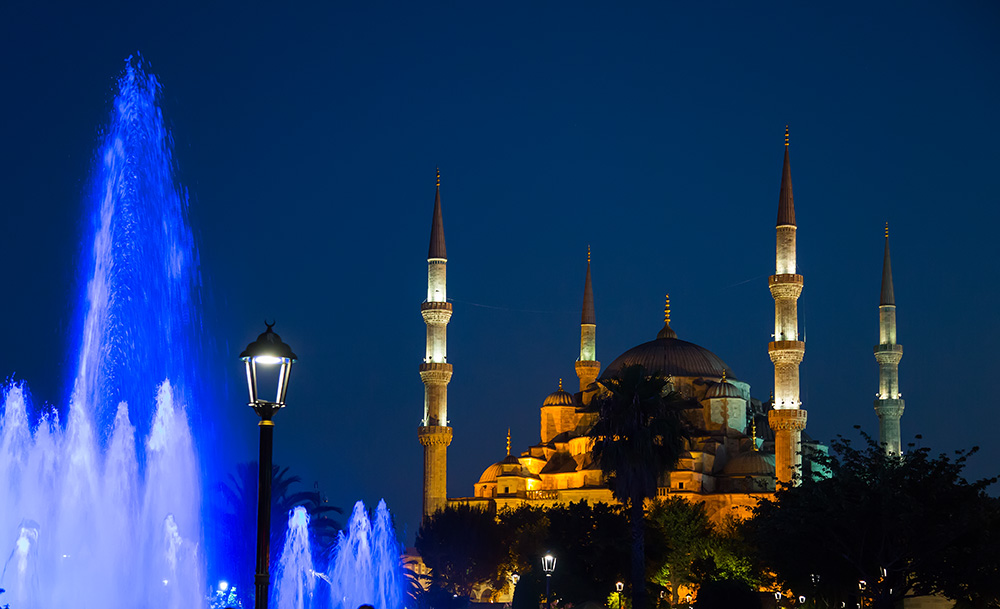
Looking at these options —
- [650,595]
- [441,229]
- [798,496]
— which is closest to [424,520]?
[441,229]

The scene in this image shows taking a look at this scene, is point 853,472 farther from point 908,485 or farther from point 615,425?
point 615,425

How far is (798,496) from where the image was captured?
106 ft

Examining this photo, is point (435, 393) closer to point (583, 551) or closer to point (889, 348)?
point (583, 551)

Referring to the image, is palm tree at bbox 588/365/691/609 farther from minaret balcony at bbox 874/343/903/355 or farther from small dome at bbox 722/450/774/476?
minaret balcony at bbox 874/343/903/355

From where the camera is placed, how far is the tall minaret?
55.8 m

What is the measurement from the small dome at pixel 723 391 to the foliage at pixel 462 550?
17.8 m

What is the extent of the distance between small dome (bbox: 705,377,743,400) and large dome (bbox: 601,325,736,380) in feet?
4.02

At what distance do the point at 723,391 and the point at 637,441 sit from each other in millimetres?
32612

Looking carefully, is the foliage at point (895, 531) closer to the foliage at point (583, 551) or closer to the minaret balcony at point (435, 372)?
the foliage at point (583, 551)

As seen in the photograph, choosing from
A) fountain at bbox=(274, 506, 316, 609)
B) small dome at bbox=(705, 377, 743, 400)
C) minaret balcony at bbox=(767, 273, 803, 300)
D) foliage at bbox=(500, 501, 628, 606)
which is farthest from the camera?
small dome at bbox=(705, 377, 743, 400)

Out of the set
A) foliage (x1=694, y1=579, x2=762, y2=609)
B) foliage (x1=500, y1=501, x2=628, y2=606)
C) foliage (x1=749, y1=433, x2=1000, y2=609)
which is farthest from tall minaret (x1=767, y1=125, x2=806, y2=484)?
foliage (x1=749, y1=433, x2=1000, y2=609)

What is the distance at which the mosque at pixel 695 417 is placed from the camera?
57.3m

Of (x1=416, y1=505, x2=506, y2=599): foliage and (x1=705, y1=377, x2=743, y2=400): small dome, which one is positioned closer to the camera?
(x1=416, y1=505, x2=506, y2=599): foliage

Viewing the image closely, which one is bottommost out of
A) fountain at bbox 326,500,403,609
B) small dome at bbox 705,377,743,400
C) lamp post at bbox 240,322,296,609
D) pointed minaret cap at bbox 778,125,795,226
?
fountain at bbox 326,500,403,609
